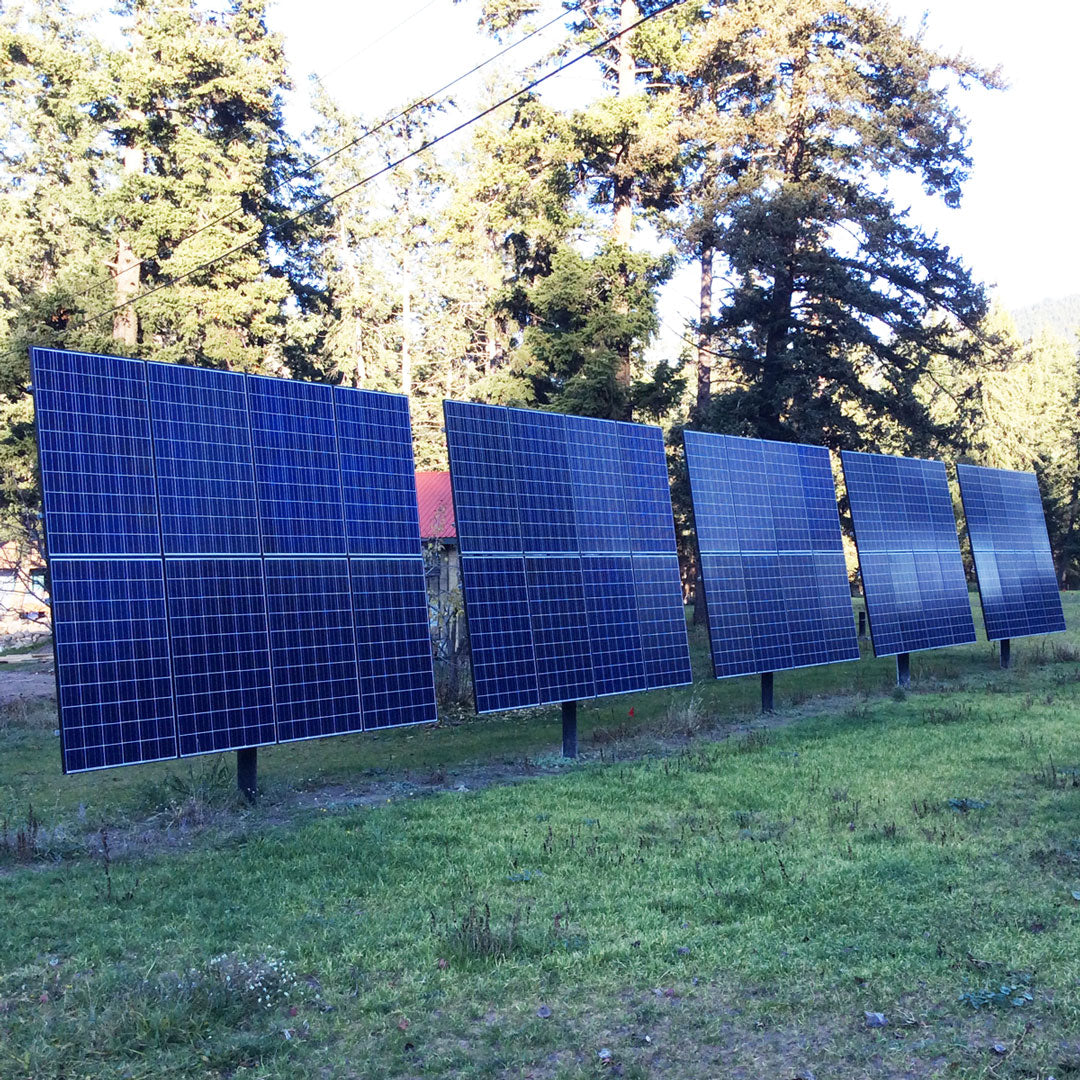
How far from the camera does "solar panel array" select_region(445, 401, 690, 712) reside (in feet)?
43.0

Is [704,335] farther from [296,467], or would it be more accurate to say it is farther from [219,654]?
[219,654]

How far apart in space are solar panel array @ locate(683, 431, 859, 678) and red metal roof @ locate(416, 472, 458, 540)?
897 centimetres

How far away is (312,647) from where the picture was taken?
36.9 ft

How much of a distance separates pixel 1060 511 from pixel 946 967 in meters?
57.8

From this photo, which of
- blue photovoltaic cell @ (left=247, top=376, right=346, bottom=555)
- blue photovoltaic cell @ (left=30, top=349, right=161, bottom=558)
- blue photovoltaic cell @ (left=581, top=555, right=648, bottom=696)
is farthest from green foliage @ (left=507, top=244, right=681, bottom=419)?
blue photovoltaic cell @ (left=30, top=349, right=161, bottom=558)

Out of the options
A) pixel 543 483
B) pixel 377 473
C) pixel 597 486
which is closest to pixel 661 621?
pixel 597 486

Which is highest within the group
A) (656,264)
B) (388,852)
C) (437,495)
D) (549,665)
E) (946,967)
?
(656,264)

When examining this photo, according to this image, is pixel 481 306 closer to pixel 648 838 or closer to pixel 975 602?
pixel 975 602

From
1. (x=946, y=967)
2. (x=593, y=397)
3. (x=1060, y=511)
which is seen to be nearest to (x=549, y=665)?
(x=946, y=967)

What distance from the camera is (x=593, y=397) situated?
2627cm

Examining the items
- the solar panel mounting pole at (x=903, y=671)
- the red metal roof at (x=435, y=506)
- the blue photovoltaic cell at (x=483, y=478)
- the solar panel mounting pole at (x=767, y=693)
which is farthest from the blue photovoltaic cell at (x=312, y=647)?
the solar panel mounting pole at (x=903, y=671)

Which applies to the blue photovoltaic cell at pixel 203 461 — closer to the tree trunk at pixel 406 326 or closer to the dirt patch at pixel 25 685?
the dirt patch at pixel 25 685

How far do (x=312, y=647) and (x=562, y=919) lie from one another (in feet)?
15.8

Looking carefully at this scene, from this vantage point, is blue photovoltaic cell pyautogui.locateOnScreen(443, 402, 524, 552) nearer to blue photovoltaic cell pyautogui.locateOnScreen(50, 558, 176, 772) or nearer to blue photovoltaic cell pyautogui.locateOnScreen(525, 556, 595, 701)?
blue photovoltaic cell pyautogui.locateOnScreen(525, 556, 595, 701)
